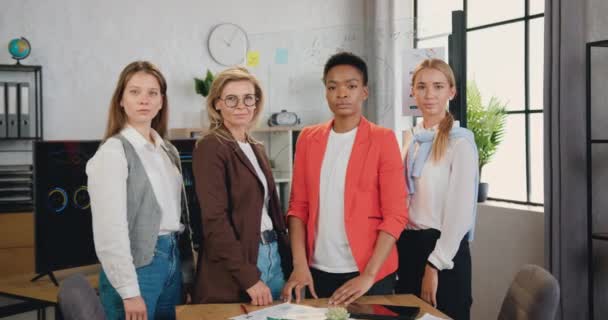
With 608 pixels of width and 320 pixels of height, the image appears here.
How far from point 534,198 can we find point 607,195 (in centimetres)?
91

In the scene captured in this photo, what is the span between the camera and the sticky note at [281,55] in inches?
172

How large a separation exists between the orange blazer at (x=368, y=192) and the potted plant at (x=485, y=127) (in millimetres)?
2202

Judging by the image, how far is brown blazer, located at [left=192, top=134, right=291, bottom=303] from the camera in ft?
6.63

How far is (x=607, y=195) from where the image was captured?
334cm

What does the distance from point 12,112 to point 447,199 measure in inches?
139

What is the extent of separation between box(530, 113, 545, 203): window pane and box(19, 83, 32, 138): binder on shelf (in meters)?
3.54

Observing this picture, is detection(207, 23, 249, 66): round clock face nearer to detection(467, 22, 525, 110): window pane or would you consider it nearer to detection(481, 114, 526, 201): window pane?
detection(467, 22, 525, 110): window pane

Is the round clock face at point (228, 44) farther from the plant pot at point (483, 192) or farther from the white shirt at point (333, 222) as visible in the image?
the white shirt at point (333, 222)

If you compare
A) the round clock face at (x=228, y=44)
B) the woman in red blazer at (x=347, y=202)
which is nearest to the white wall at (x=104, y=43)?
the round clock face at (x=228, y=44)

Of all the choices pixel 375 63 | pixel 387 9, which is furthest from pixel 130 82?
pixel 387 9

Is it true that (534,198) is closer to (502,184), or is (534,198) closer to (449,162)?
(502,184)

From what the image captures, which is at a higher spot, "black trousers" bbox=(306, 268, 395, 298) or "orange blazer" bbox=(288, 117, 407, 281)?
"orange blazer" bbox=(288, 117, 407, 281)

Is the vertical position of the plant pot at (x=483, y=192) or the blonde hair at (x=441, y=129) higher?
the blonde hair at (x=441, y=129)

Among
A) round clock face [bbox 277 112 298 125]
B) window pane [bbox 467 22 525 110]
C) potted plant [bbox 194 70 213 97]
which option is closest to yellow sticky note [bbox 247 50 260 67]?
round clock face [bbox 277 112 298 125]
